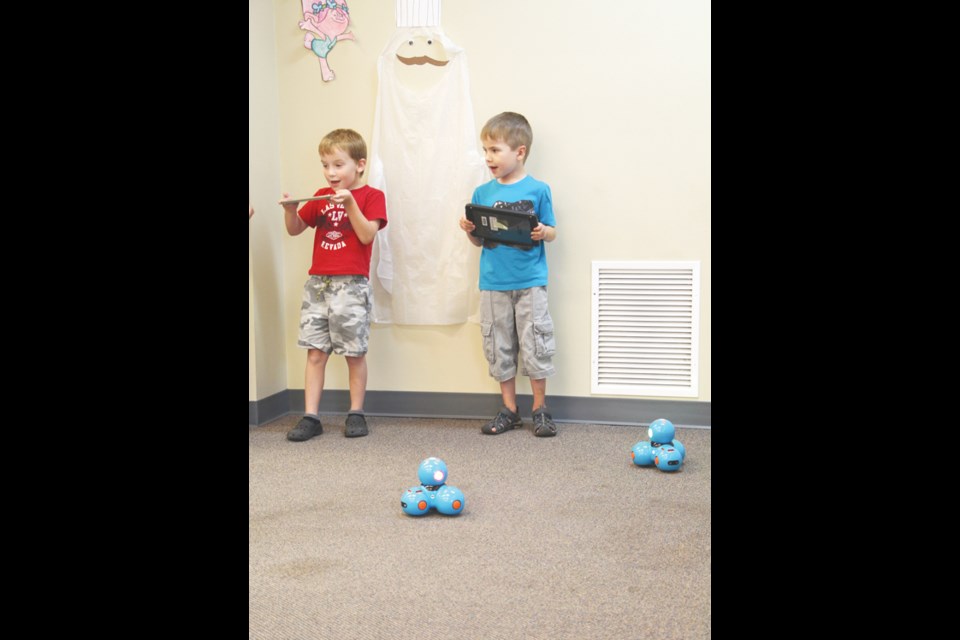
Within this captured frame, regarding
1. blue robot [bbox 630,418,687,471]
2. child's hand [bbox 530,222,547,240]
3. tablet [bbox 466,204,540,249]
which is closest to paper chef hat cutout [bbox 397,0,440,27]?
tablet [bbox 466,204,540,249]

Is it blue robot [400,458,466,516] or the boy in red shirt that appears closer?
blue robot [400,458,466,516]

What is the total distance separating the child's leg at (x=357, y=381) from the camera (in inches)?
128

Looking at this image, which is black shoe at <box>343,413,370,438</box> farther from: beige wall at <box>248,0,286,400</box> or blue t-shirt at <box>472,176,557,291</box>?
blue t-shirt at <box>472,176,557,291</box>

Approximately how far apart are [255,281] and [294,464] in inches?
37.6

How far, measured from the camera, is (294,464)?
2727 millimetres

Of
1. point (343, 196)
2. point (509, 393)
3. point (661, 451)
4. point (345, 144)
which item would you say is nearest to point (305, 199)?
point (343, 196)

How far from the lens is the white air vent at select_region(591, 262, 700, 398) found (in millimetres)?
3176

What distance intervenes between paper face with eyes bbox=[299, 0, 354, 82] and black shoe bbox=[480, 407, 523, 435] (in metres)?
1.57

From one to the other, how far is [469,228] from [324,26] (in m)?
1.09

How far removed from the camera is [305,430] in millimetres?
3086

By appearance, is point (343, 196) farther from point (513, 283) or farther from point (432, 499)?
point (432, 499)

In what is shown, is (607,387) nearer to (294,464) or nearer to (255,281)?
(294,464)

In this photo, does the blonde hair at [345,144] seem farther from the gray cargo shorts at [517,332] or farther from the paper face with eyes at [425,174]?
the gray cargo shorts at [517,332]
